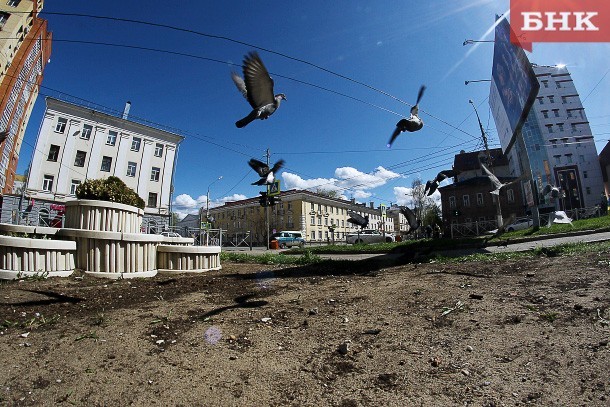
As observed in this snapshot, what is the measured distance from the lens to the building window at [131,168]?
32.3 meters

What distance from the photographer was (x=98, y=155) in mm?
30484

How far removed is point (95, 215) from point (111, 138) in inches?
1225

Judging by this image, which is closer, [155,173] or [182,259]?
[182,259]

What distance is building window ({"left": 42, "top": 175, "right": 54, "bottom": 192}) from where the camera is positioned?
2672cm

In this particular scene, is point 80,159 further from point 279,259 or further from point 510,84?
point 510,84

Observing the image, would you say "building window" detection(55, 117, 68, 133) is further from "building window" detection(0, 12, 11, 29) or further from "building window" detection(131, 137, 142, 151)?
"building window" detection(0, 12, 11, 29)

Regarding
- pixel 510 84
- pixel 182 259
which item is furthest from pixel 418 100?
pixel 510 84

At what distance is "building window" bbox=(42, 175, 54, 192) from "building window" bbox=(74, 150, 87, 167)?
247 centimetres

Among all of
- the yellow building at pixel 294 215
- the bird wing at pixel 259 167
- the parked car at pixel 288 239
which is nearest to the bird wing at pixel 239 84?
the bird wing at pixel 259 167

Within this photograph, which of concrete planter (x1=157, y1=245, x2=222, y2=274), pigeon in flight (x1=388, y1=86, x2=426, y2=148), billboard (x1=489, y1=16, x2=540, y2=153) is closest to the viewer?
pigeon in flight (x1=388, y1=86, x2=426, y2=148)

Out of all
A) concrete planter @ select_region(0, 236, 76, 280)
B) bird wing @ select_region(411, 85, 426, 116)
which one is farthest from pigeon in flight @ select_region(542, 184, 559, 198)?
concrete planter @ select_region(0, 236, 76, 280)

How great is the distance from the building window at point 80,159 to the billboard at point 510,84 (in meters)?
35.2

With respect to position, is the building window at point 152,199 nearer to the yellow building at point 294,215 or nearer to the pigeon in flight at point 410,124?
the yellow building at point 294,215

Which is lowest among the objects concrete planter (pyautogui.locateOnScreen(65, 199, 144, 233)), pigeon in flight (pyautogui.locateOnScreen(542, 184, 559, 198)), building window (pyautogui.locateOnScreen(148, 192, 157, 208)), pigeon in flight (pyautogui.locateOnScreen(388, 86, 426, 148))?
concrete planter (pyautogui.locateOnScreen(65, 199, 144, 233))
